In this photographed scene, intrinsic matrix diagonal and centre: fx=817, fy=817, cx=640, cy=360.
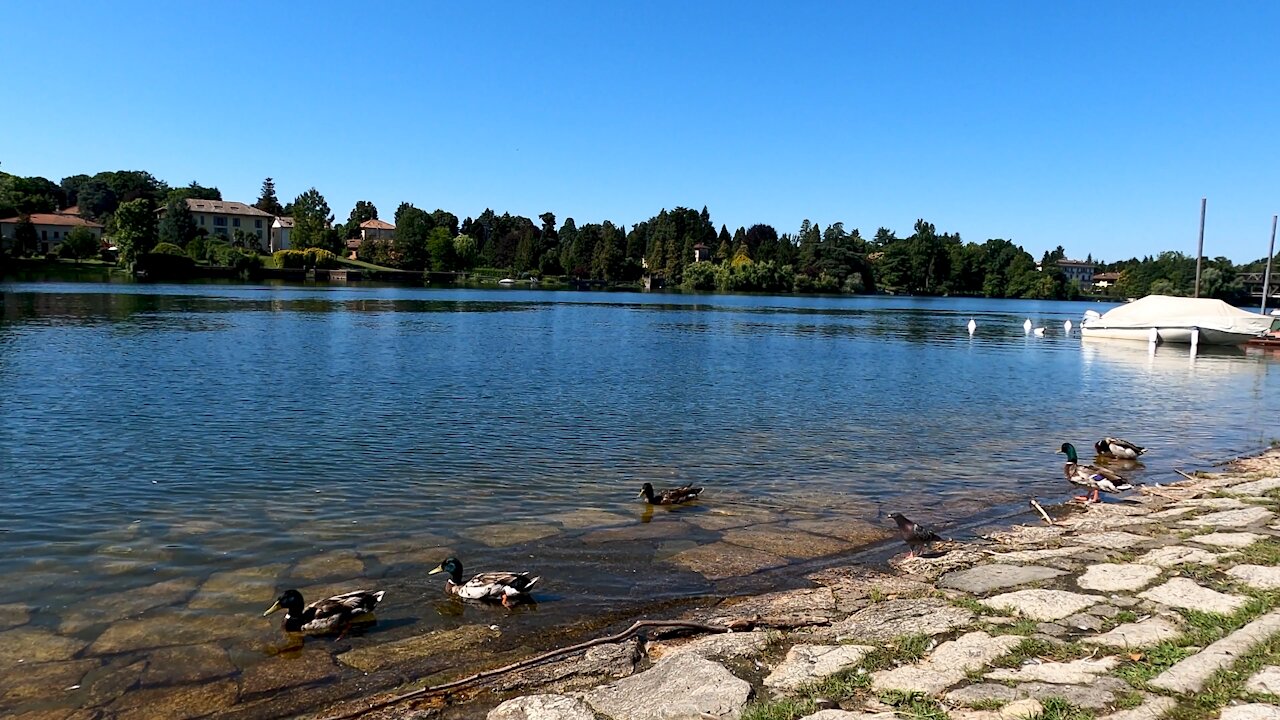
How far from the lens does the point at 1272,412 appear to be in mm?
27906

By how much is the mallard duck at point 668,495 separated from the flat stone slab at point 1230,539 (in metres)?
7.43

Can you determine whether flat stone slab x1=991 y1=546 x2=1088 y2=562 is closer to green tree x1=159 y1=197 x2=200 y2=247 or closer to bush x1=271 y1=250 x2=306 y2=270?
bush x1=271 y1=250 x2=306 y2=270

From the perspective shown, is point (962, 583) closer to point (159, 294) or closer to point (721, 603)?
point (721, 603)

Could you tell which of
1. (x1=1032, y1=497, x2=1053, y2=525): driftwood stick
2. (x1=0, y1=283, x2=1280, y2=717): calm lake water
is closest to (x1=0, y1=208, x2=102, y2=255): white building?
(x1=0, y1=283, x2=1280, y2=717): calm lake water

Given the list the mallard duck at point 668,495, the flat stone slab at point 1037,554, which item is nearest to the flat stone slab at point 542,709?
the flat stone slab at point 1037,554

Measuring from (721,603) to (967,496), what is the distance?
7.93 metres

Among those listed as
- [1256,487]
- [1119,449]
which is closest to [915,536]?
[1256,487]

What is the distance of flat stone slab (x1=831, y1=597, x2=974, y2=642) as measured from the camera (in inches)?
304

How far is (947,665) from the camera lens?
6723 mm

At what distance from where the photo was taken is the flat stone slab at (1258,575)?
8078 millimetres

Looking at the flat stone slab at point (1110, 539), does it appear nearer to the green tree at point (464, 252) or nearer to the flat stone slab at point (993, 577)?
the flat stone slab at point (993, 577)

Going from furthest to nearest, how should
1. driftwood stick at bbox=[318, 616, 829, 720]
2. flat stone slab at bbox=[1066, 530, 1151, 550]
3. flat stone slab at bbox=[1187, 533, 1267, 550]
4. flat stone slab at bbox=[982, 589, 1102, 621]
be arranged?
1. flat stone slab at bbox=[1066, 530, 1151, 550]
2. flat stone slab at bbox=[1187, 533, 1267, 550]
3. flat stone slab at bbox=[982, 589, 1102, 621]
4. driftwood stick at bbox=[318, 616, 829, 720]

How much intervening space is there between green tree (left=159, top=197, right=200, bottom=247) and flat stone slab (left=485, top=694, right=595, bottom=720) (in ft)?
541

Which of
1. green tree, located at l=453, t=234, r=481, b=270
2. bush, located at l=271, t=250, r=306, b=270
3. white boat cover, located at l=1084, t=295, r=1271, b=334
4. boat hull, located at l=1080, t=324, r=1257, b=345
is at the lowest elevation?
boat hull, located at l=1080, t=324, r=1257, b=345
